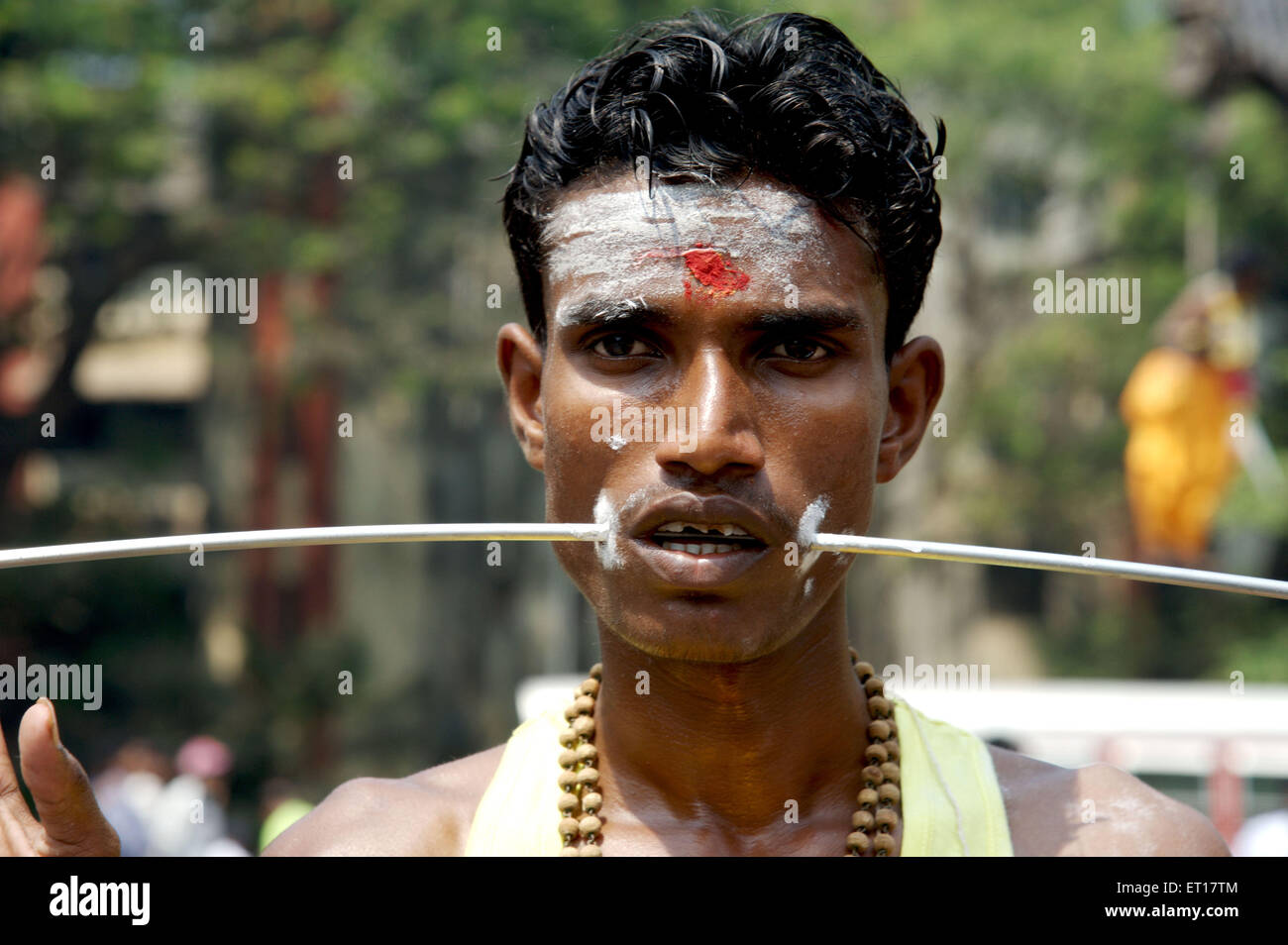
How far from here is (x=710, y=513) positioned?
→ 2.65 meters

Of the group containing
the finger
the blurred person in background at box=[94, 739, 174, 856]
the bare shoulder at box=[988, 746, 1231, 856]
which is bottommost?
the blurred person in background at box=[94, 739, 174, 856]

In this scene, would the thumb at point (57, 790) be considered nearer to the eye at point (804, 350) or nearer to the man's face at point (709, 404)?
the man's face at point (709, 404)

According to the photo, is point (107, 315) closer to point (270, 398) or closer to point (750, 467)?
point (270, 398)

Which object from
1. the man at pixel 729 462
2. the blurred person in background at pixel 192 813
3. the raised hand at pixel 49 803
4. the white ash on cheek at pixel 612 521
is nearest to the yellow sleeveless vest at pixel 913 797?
the man at pixel 729 462

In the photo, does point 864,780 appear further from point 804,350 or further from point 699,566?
point 804,350

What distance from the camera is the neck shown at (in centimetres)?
291

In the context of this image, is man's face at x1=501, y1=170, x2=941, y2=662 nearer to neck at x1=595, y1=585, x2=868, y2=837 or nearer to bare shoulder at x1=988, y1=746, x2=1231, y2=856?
neck at x1=595, y1=585, x2=868, y2=837

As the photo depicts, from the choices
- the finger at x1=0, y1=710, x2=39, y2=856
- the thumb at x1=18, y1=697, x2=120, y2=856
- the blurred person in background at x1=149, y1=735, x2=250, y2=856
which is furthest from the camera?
the blurred person in background at x1=149, y1=735, x2=250, y2=856

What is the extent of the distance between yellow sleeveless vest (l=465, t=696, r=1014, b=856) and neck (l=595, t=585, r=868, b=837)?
13cm

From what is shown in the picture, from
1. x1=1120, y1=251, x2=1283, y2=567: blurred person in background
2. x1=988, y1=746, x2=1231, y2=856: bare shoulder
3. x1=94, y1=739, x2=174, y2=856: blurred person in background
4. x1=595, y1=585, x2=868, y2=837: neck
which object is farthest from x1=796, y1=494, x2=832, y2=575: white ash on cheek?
x1=1120, y1=251, x2=1283, y2=567: blurred person in background

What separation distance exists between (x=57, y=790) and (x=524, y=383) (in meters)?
1.24

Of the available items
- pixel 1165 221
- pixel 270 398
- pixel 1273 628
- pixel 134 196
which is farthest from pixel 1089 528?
pixel 134 196

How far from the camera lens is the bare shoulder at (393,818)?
9.36 feet

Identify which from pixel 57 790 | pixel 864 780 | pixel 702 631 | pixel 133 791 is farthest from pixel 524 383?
pixel 133 791
